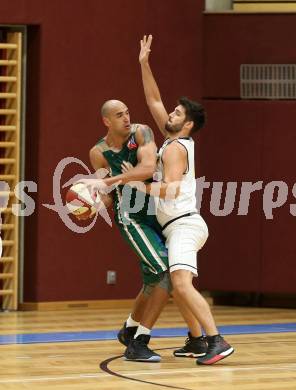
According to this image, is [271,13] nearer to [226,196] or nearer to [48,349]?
[226,196]

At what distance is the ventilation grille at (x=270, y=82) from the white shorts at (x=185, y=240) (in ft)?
14.1

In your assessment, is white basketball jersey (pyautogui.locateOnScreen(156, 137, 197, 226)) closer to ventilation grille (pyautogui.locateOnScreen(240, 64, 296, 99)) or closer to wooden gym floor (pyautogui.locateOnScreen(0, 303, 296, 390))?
wooden gym floor (pyautogui.locateOnScreen(0, 303, 296, 390))

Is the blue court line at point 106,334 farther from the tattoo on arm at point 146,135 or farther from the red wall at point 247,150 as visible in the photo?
the tattoo on arm at point 146,135

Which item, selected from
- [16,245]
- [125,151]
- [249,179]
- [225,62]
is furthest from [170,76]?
[125,151]

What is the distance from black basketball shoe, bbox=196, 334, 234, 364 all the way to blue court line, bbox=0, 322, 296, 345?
6.02 ft

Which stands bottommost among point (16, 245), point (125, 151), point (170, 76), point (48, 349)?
point (48, 349)

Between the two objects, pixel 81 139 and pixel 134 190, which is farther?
pixel 81 139

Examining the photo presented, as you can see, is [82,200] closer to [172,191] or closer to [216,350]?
[172,191]

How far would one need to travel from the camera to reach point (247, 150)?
505 inches

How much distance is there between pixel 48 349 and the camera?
9414 millimetres

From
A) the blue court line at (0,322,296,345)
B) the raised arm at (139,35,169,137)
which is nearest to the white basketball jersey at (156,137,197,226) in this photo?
the raised arm at (139,35,169,137)

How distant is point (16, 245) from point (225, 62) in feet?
10.5

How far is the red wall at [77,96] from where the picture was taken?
484 inches

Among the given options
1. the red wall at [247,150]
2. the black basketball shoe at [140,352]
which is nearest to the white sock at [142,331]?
the black basketball shoe at [140,352]
